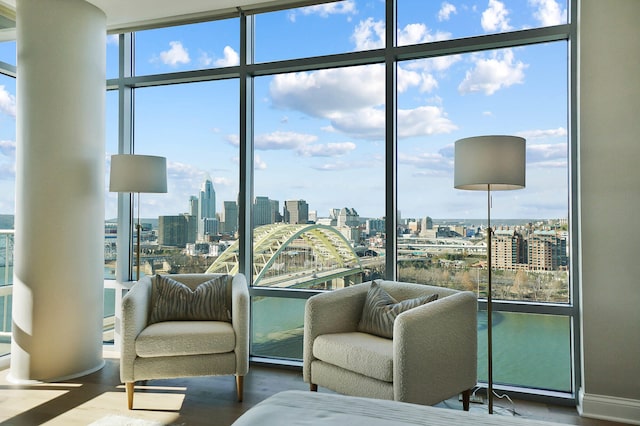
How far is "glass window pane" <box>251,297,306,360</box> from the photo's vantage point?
4.00 m

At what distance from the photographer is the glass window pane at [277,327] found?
3998 mm

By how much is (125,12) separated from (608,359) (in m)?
4.47

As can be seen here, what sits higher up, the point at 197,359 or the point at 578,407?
the point at 197,359

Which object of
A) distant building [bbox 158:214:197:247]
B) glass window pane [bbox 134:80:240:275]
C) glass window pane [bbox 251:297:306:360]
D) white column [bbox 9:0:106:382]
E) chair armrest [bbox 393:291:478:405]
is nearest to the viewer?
chair armrest [bbox 393:291:478:405]

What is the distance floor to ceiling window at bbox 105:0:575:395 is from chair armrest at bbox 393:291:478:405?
0.62m

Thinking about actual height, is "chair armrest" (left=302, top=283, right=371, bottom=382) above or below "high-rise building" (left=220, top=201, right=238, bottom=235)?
below

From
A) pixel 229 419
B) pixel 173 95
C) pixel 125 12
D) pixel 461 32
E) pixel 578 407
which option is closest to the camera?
pixel 229 419

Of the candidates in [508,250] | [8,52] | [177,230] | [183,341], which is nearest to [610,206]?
[508,250]

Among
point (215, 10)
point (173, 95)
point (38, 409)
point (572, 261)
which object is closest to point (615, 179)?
point (572, 261)

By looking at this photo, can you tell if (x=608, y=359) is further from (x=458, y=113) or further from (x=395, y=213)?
(x=458, y=113)

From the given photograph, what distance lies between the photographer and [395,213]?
377 centimetres

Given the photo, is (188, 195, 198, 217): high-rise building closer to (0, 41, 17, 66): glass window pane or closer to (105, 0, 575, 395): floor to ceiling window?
(105, 0, 575, 395): floor to ceiling window

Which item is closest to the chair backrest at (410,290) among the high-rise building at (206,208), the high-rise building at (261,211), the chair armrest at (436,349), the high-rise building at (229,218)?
the chair armrest at (436,349)

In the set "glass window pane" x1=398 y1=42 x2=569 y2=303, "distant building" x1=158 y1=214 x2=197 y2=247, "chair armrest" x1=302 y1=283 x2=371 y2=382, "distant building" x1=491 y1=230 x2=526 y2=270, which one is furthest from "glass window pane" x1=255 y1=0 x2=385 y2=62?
"chair armrest" x1=302 y1=283 x2=371 y2=382
